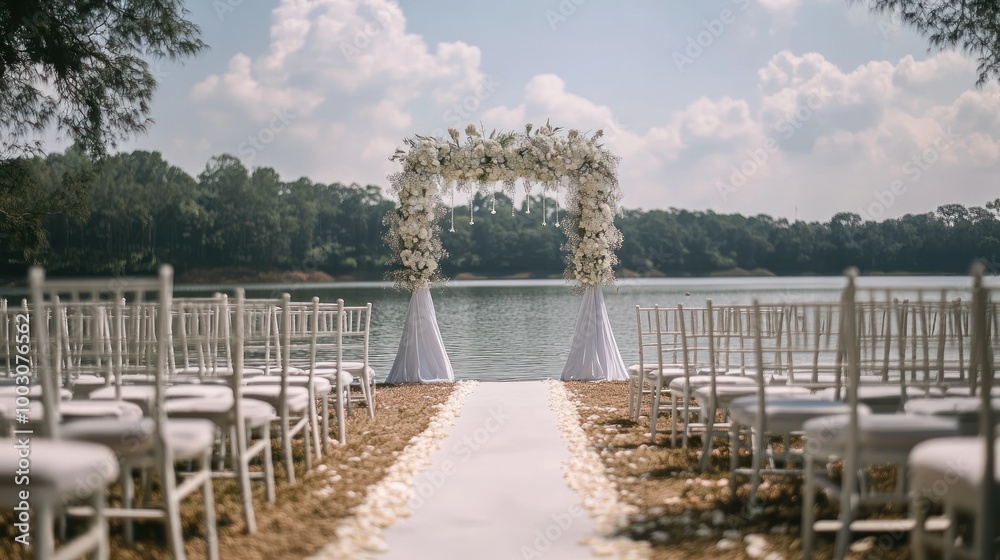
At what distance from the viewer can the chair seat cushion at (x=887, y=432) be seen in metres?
2.44

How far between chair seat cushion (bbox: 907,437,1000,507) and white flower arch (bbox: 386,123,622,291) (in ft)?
23.5

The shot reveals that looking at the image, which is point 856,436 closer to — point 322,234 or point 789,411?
point 789,411

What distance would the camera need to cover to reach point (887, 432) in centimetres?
245

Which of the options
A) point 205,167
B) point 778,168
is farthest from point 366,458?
point 205,167

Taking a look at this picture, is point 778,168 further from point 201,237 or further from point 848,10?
point 201,237

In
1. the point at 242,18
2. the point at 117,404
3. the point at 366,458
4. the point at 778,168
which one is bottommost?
the point at 366,458

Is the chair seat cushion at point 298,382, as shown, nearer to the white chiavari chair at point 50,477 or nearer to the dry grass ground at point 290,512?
the dry grass ground at point 290,512

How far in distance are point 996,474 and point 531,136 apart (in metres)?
7.66

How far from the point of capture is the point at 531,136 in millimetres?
9258
